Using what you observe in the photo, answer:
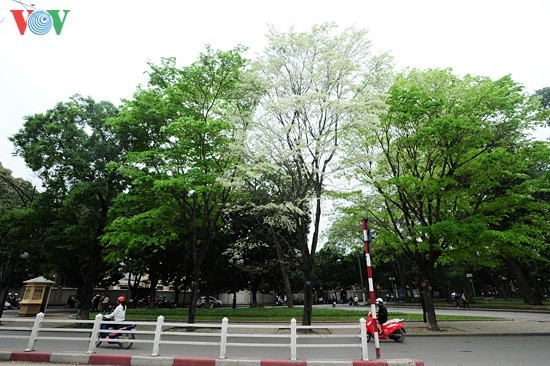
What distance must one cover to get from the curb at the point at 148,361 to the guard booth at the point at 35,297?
1720 centimetres

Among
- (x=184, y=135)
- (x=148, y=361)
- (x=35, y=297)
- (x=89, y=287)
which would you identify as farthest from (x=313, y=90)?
(x=35, y=297)

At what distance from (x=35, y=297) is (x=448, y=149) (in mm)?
29089

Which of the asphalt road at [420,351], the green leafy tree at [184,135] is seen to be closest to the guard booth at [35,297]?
the green leafy tree at [184,135]

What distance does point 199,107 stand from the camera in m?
17.3

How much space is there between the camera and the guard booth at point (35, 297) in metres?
22.7

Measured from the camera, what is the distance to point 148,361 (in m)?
8.33

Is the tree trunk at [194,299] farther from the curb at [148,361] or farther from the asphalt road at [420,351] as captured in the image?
the curb at [148,361]

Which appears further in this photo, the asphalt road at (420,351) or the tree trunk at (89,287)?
the tree trunk at (89,287)

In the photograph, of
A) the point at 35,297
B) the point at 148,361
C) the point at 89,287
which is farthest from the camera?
the point at 35,297

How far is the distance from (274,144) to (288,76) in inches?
139

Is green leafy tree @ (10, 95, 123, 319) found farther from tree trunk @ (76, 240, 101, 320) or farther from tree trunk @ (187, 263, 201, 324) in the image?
tree trunk @ (187, 263, 201, 324)

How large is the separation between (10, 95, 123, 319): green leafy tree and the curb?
11.3m

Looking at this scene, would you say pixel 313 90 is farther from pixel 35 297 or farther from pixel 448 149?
pixel 35 297

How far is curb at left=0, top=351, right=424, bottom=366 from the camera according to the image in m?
7.90
